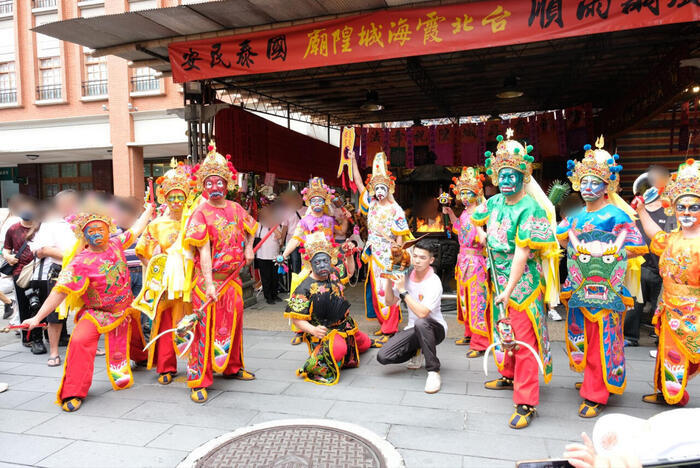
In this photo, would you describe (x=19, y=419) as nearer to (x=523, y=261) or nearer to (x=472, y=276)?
(x=523, y=261)

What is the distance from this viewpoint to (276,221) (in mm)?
8406

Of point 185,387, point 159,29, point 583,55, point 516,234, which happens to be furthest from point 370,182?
point 583,55

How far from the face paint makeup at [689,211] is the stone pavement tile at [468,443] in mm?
1915

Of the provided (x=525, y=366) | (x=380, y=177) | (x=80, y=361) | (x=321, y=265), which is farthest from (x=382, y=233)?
(x=80, y=361)

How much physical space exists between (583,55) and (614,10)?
311 cm

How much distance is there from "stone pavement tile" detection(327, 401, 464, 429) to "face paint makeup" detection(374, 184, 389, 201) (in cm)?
269

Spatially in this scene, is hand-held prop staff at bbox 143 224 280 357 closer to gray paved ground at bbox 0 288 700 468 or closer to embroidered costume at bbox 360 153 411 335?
gray paved ground at bbox 0 288 700 468

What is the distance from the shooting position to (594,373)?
3463 mm

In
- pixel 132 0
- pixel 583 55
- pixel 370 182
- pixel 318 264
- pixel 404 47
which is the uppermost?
pixel 132 0

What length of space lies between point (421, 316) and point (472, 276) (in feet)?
4.65

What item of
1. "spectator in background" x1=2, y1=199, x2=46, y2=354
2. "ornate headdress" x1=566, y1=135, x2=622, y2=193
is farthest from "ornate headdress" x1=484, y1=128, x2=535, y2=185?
"spectator in background" x1=2, y1=199, x2=46, y2=354

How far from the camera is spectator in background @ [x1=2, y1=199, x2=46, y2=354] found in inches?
221

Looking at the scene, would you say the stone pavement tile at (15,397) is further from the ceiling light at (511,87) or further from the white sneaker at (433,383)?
the ceiling light at (511,87)

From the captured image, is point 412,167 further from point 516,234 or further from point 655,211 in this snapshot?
point 516,234
